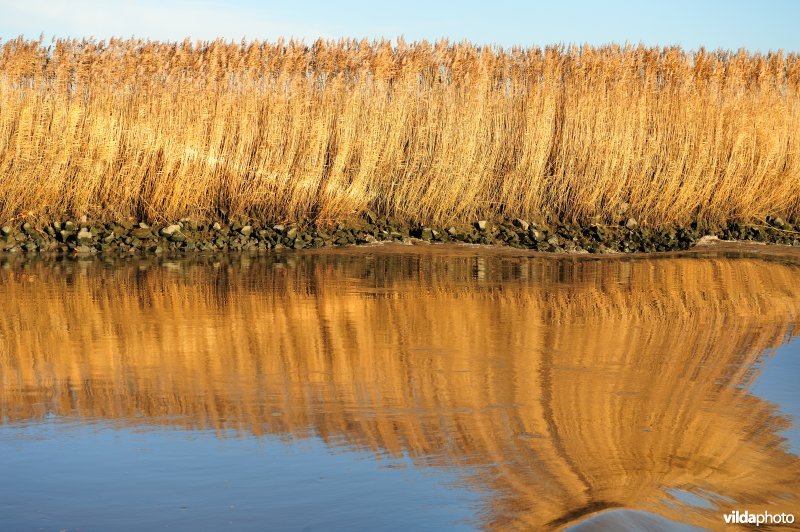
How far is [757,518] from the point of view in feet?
12.2

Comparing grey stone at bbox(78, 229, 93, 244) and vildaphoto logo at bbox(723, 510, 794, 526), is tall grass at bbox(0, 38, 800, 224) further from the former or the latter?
vildaphoto logo at bbox(723, 510, 794, 526)

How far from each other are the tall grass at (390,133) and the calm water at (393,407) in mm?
4046

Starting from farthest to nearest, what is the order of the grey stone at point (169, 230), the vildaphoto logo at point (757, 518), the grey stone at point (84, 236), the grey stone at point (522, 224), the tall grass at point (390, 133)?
the grey stone at point (522, 224) < the tall grass at point (390, 133) < the grey stone at point (169, 230) < the grey stone at point (84, 236) < the vildaphoto logo at point (757, 518)

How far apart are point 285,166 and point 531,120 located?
141 inches

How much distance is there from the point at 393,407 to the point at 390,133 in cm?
951

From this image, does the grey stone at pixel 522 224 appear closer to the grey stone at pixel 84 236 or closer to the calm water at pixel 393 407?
the calm water at pixel 393 407

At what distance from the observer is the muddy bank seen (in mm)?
12438

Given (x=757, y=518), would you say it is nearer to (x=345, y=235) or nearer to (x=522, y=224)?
(x=345, y=235)

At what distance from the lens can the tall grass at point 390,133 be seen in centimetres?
1323

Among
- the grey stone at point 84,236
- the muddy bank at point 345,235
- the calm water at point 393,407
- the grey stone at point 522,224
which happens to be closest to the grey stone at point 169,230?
the muddy bank at point 345,235

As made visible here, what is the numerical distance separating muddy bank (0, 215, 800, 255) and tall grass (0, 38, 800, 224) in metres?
0.30

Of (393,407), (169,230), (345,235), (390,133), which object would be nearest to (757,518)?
(393,407)

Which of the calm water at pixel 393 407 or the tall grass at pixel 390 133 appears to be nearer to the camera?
the calm water at pixel 393 407

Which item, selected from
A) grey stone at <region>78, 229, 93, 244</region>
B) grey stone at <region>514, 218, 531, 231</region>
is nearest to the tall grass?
grey stone at <region>514, 218, 531, 231</region>
